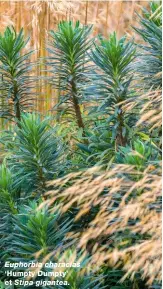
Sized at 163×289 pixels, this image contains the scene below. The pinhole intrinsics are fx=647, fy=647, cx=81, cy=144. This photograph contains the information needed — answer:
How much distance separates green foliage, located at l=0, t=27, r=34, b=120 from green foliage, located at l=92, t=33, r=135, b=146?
0.43m

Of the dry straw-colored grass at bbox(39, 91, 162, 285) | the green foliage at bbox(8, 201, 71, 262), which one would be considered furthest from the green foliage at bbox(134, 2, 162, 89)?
the green foliage at bbox(8, 201, 71, 262)

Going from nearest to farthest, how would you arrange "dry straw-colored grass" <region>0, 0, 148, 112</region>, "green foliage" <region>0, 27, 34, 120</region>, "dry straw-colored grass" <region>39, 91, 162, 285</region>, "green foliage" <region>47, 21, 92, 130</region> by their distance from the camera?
"dry straw-colored grass" <region>39, 91, 162, 285</region>, "green foliage" <region>47, 21, 92, 130</region>, "green foliage" <region>0, 27, 34, 120</region>, "dry straw-colored grass" <region>0, 0, 148, 112</region>

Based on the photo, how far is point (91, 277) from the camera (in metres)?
1.94

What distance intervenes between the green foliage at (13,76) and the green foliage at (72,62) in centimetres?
15

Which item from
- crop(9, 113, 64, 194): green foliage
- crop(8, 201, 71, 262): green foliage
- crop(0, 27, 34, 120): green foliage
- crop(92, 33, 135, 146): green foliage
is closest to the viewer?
crop(8, 201, 71, 262): green foliage

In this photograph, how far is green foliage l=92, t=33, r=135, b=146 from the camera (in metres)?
2.35

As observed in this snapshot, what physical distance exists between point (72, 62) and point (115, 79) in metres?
0.30

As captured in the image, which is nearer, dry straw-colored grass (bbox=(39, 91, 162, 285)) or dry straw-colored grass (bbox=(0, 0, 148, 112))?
dry straw-colored grass (bbox=(39, 91, 162, 285))

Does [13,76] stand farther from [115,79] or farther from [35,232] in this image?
[35,232]

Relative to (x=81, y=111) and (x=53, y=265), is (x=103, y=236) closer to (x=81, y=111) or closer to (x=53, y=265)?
(x=53, y=265)

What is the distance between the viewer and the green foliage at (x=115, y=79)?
2.35 metres

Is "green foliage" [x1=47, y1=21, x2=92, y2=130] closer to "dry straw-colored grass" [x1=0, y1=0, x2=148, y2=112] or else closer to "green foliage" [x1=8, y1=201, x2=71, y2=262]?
"dry straw-colored grass" [x1=0, y1=0, x2=148, y2=112]

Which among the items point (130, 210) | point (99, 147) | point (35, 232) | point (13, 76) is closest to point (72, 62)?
point (13, 76)

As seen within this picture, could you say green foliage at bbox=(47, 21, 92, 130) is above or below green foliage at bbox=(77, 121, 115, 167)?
above
